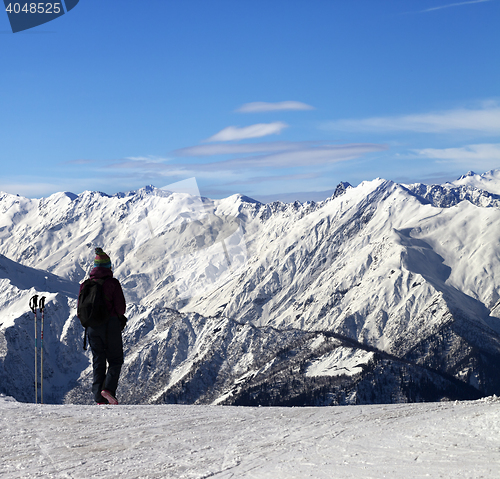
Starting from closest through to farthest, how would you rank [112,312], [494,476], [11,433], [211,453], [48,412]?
[494,476] < [211,453] < [11,433] < [48,412] < [112,312]

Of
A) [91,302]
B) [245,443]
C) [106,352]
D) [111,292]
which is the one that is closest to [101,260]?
[111,292]

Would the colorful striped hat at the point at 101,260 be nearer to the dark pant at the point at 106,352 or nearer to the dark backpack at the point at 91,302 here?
the dark backpack at the point at 91,302

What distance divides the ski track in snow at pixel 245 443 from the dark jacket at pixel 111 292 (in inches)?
117

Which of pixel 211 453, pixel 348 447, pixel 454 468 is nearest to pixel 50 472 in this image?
pixel 211 453

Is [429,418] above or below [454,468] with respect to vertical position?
below

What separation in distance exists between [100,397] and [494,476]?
1291 centimetres

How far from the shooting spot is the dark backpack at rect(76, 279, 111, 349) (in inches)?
714

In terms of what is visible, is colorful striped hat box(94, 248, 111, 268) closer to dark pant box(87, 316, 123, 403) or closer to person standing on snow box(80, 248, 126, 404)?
person standing on snow box(80, 248, 126, 404)

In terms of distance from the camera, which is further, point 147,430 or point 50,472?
point 147,430

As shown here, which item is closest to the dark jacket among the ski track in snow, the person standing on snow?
the person standing on snow

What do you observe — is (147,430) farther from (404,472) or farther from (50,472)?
(404,472)

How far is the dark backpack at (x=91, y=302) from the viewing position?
18.1m

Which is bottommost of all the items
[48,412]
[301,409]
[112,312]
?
[301,409]

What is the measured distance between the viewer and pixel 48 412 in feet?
56.0
